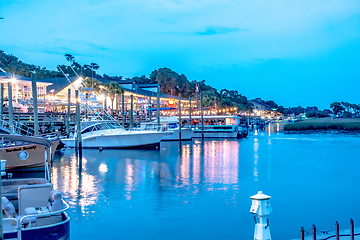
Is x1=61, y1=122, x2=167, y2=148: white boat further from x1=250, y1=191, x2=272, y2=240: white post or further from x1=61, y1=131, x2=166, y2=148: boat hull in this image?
x1=250, y1=191, x2=272, y2=240: white post

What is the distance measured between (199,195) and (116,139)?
2422 cm

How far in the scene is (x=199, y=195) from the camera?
19219 millimetres

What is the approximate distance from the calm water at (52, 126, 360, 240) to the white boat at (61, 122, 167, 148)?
684 cm

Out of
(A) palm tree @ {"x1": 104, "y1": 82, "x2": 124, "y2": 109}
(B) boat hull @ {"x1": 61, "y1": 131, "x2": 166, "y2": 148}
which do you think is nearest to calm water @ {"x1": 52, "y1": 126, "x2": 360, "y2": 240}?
(B) boat hull @ {"x1": 61, "y1": 131, "x2": 166, "y2": 148}

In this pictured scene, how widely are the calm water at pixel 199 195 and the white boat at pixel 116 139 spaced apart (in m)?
6.84

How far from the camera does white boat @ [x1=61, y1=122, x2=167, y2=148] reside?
41625 mm

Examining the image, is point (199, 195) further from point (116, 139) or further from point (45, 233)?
point (116, 139)

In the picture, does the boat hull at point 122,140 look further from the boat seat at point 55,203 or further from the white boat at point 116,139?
the boat seat at point 55,203

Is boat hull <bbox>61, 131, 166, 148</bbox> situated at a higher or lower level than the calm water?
higher

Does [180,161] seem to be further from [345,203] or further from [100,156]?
[345,203]

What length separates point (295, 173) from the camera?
27.3m

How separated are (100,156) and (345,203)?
86.3 feet

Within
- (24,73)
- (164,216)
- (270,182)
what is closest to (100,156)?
(270,182)

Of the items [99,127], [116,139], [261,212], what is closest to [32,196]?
[261,212]
